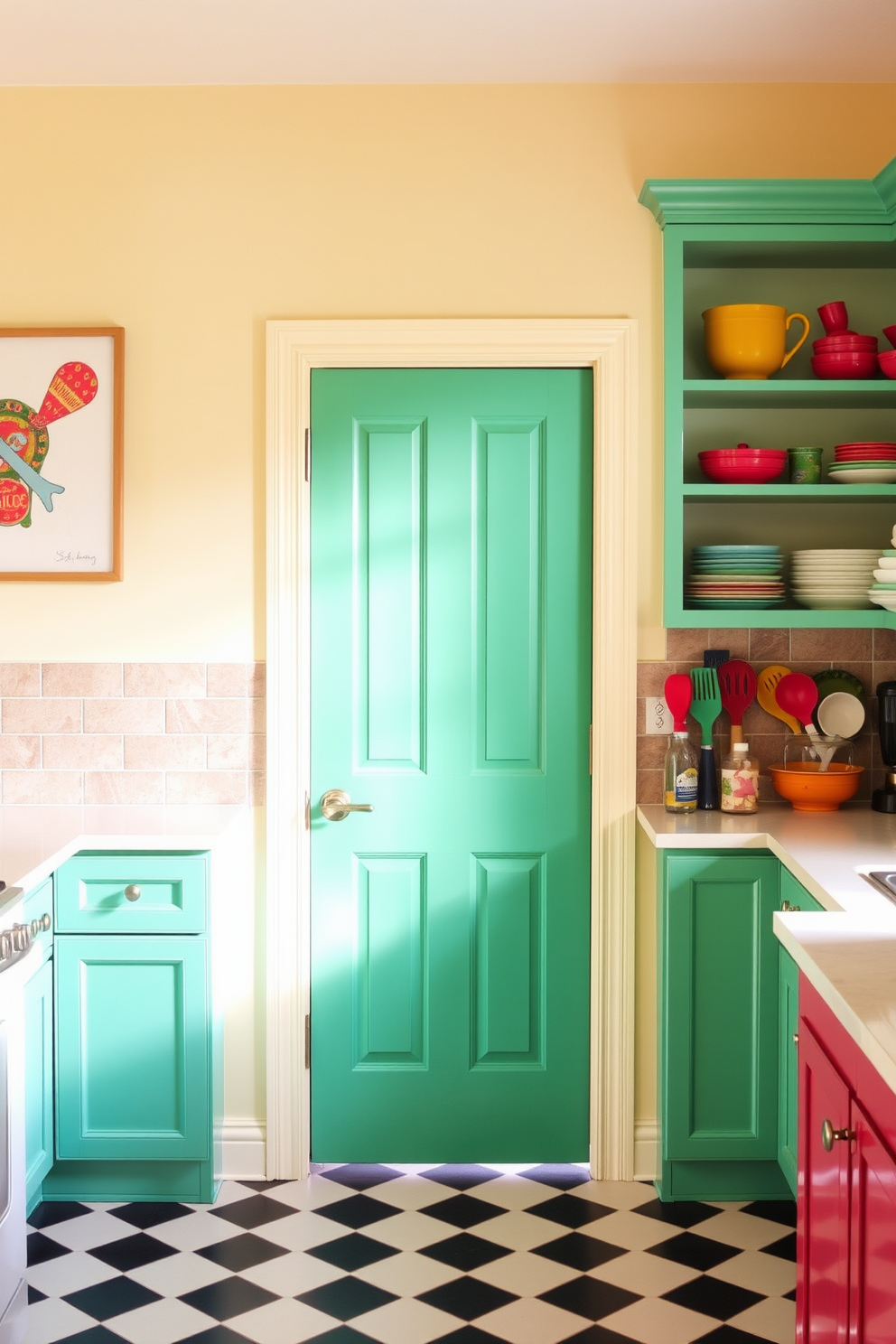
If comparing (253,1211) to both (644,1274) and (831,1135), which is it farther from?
(831,1135)

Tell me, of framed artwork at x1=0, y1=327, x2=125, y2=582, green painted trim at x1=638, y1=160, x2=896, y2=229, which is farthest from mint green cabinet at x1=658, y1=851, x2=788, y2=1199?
framed artwork at x1=0, y1=327, x2=125, y2=582

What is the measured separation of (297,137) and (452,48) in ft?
1.42

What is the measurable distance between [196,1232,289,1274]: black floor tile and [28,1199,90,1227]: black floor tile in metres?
0.37

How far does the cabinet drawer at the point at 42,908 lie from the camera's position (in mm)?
2584

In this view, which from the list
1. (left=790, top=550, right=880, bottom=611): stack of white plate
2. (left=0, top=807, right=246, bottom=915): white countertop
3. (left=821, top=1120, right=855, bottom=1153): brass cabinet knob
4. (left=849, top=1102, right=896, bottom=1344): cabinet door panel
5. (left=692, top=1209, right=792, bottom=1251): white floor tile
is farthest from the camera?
(left=790, top=550, right=880, bottom=611): stack of white plate

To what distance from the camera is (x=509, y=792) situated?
2.99 m

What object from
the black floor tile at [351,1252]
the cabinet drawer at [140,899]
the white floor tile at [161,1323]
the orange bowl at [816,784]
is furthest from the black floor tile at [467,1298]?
the orange bowl at [816,784]

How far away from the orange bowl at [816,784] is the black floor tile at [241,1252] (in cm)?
154

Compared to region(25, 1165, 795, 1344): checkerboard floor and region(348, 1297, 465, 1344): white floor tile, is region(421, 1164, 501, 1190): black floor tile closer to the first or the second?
region(25, 1165, 795, 1344): checkerboard floor

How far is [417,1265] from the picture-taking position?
255cm

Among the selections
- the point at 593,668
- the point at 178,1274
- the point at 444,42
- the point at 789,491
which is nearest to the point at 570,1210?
the point at 178,1274

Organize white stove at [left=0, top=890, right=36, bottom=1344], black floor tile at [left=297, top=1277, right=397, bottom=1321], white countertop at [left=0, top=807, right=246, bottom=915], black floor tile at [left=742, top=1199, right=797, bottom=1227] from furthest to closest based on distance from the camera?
black floor tile at [left=742, top=1199, right=797, bottom=1227] < white countertop at [left=0, top=807, right=246, bottom=915] < black floor tile at [left=297, top=1277, right=397, bottom=1321] < white stove at [left=0, top=890, right=36, bottom=1344]

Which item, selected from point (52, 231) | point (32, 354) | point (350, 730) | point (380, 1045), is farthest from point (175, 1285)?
point (52, 231)

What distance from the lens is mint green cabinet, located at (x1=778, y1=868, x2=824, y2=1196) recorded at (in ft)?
8.40
